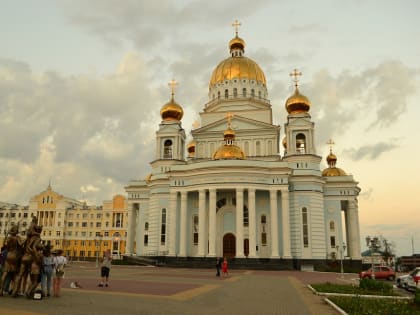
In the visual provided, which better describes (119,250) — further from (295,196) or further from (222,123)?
(295,196)

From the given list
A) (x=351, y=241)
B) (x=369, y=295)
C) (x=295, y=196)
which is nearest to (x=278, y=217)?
(x=295, y=196)

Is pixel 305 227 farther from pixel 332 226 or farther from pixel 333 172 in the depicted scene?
pixel 333 172

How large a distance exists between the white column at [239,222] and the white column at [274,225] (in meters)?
3.33

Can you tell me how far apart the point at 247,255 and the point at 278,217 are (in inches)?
217

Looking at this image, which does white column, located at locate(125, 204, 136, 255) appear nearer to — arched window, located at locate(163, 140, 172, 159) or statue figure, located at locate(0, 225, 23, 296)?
arched window, located at locate(163, 140, 172, 159)

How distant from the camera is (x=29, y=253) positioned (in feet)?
42.0

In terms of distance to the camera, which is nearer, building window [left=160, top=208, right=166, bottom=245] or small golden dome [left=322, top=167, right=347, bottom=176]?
building window [left=160, top=208, right=166, bottom=245]

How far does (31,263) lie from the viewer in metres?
12.7

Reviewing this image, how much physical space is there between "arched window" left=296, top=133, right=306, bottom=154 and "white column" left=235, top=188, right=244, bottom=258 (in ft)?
39.1

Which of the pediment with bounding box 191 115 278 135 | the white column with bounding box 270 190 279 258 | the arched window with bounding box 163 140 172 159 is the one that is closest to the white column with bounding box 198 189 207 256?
the white column with bounding box 270 190 279 258

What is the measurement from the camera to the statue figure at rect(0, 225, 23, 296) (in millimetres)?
12858

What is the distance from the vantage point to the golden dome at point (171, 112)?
5250 centimetres

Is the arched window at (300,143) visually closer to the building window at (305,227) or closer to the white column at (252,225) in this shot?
the building window at (305,227)

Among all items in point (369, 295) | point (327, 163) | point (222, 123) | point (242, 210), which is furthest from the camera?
point (327, 163)
